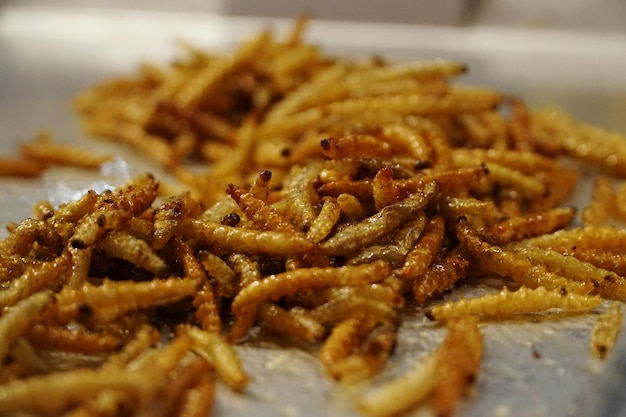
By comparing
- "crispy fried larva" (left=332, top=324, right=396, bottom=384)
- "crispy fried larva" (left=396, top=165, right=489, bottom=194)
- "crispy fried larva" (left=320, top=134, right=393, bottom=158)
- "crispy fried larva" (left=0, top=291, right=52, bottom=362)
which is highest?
"crispy fried larva" (left=320, top=134, right=393, bottom=158)

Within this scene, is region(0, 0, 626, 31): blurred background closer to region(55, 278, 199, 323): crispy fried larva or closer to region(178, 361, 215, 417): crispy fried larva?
region(55, 278, 199, 323): crispy fried larva

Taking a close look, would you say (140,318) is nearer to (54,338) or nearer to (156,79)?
(54,338)

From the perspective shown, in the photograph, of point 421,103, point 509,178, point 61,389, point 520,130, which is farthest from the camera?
point 520,130

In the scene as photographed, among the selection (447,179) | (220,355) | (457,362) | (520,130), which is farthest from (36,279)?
(520,130)

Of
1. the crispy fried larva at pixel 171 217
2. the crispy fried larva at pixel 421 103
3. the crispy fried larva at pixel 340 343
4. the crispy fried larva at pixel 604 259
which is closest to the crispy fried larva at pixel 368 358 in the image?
the crispy fried larva at pixel 340 343

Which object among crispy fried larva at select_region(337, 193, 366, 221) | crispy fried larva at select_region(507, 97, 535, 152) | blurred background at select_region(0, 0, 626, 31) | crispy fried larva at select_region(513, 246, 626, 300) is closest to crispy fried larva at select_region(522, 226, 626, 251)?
crispy fried larva at select_region(513, 246, 626, 300)

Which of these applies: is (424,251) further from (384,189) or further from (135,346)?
(135,346)

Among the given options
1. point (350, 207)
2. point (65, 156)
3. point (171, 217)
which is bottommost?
point (350, 207)
